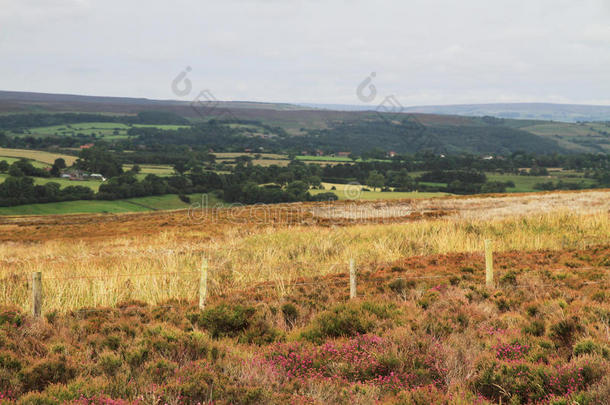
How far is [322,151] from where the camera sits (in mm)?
199000

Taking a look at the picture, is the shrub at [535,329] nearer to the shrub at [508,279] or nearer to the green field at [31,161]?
the shrub at [508,279]

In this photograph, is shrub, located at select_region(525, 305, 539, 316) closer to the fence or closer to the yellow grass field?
the fence

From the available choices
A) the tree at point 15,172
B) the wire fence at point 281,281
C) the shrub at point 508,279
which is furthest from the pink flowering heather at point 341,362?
the tree at point 15,172

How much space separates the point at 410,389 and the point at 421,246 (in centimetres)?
1225

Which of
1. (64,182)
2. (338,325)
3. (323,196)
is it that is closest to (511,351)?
(338,325)

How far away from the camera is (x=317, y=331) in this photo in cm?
854

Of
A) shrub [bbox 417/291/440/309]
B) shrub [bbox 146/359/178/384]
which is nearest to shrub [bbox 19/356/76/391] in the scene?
shrub [bbox 146/359/178/384]

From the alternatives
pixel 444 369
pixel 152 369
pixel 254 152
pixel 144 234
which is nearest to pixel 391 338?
pixel 444 369

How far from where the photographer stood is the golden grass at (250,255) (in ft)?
38.6

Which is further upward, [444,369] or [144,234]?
[444,369]

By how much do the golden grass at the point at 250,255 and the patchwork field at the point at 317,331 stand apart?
0.11 meters

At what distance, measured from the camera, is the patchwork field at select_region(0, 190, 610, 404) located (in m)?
6.15

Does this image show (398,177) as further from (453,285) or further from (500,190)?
(453,285)

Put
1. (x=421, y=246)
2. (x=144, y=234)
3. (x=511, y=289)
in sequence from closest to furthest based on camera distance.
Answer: (x=511, y=289), (x=421, y=246), (x=144, y=234)
